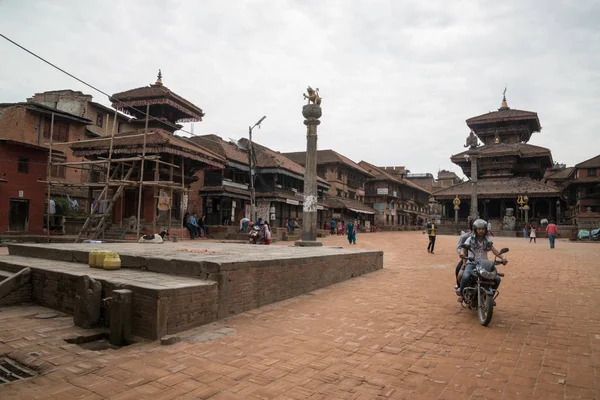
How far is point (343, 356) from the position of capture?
4.72m

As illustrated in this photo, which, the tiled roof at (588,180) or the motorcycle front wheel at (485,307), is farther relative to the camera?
the tiled roof at (588,180)

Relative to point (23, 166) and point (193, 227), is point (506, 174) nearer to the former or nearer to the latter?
point (193, 227)

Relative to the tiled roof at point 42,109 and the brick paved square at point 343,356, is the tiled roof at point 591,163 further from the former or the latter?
the tiled roof at point 42,109

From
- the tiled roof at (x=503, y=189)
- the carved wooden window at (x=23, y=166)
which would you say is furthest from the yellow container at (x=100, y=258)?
the tiled roof at (x=503, y=189)

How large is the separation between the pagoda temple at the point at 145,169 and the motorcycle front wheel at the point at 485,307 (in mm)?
15075

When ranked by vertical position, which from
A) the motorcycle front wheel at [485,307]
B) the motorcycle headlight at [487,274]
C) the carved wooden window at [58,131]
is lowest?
the motorcycle front wheel at [485,307]

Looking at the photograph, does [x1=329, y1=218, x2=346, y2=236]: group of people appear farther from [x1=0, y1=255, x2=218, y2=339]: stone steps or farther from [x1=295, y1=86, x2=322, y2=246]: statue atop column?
[x1=0, y1=255, x2=218, y2=339]: stone steps

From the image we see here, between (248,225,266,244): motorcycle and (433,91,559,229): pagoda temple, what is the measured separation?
27064mm

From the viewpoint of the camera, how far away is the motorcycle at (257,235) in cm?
1541

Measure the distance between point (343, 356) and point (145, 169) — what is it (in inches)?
815

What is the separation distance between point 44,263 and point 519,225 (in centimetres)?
4136

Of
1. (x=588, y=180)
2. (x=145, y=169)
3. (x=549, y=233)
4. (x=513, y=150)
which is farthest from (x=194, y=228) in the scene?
(x=588, y=180)

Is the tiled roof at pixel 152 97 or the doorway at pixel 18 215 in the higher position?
the tiled roof at pixel 152 97

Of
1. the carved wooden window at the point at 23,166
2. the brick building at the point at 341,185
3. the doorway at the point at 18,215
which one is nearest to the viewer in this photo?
the doorway at the point at 18,215
